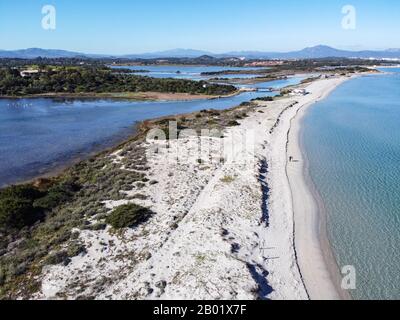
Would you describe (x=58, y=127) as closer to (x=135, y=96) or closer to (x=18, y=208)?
(x=18, y=208)

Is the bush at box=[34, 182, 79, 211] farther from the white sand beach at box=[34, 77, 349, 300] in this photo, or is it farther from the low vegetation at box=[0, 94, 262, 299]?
the white sand beach at box=[34, 77, 349, 300]

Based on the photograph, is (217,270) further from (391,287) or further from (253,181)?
(253,181)

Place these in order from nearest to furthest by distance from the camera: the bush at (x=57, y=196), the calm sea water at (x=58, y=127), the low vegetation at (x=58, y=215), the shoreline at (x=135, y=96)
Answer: the low vegetation at (x=58, y=215) → the bush at (x=57, y=196) → the calm sea water at (x=58, y=127) → the shoreline at (x=135, y=96)

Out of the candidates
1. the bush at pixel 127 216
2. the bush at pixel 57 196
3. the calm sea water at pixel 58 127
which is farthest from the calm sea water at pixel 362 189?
the calm sea water at pixel 58 127

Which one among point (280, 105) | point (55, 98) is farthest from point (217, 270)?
point (55, 98)

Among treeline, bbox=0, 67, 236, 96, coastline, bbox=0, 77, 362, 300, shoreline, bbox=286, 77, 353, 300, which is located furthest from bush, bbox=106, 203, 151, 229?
treeline, bbox=0, 67, 236, 96

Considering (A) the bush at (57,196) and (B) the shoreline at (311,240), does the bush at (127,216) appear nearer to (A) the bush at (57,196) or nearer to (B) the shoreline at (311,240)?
(A) the bush at (57,196)

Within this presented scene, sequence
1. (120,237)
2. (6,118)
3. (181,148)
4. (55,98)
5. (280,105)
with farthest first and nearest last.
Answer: (55,98)
(280,105)
(6,118)
(181,148)
(120,237)
